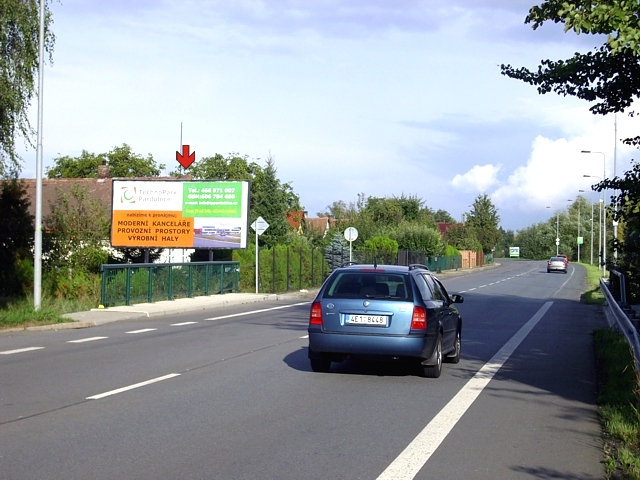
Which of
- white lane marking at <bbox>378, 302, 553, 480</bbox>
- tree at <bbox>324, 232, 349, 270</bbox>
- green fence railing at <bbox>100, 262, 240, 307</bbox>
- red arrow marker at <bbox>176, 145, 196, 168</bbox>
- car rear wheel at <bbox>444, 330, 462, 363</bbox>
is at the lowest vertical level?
white lane marking at <bbox>378, 302, 553, 480</bbox>

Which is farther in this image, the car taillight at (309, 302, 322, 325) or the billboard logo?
the billboard logo

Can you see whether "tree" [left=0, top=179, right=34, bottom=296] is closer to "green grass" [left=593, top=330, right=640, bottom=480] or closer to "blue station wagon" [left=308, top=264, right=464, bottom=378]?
"blue station wagon" [left=308, top=264, right=464, bottom=378]

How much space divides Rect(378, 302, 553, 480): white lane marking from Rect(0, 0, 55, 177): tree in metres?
14.7

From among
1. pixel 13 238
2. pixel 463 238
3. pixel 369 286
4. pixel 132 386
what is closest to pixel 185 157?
pixel 13 238

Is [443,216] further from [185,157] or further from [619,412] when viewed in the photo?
[619,412]

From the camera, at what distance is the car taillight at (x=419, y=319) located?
10.6 metres

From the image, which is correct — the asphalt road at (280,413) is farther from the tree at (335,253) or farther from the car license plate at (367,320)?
the tree at (335,253)

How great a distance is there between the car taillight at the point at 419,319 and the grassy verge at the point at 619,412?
7.71 ft

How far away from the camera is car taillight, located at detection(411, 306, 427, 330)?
10613mm

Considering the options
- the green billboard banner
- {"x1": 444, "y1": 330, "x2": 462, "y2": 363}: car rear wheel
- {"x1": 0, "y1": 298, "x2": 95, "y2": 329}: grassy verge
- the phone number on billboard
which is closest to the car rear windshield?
{"x1": 444, "y1": 330, "x2": 462, "y2": 363}: car rear wheel

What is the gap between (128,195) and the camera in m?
34.3

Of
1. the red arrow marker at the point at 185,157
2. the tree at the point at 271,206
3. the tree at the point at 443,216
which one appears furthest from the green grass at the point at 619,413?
the tree at the point at 443,216

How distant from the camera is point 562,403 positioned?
9.50 m

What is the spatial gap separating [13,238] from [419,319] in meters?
19.8
